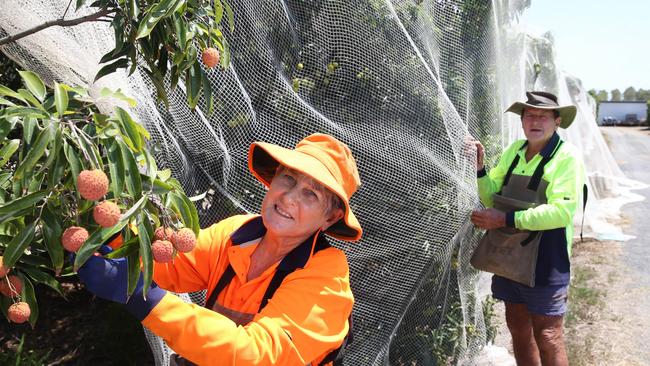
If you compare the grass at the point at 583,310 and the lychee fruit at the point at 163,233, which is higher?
the lychee fruit at the point at 163,233

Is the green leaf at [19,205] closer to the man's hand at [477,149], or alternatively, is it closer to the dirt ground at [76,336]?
the man's hand at [477,149]

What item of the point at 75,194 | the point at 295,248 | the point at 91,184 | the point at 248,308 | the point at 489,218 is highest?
the point at 91,184

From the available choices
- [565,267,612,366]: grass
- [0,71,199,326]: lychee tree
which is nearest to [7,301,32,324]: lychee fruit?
[0,71,199,326]: lychee tree

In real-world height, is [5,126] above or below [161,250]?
above

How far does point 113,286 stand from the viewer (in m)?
1.49

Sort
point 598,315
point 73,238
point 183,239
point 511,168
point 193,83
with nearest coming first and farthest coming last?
point 73,238
point 183,239
point 193,83
point 511,168
point 598,315

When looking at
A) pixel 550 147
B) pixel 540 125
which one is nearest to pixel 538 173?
pixel 550 147

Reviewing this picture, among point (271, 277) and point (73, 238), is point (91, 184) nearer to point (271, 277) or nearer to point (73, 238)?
point (73, 238)

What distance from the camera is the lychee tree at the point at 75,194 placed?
4.34 ft

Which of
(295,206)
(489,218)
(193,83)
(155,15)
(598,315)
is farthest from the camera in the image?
(598,315)

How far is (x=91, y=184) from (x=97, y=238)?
148 millimetres

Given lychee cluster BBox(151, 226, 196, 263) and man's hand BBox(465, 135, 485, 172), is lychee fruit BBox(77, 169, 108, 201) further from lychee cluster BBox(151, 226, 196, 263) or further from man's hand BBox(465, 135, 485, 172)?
man's hand BBox(465, 135, 485, 172)

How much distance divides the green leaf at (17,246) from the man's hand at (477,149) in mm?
2249

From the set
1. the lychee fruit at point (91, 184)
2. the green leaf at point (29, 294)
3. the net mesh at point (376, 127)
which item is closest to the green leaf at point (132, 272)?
the lychee fruit at point (91, 184)
